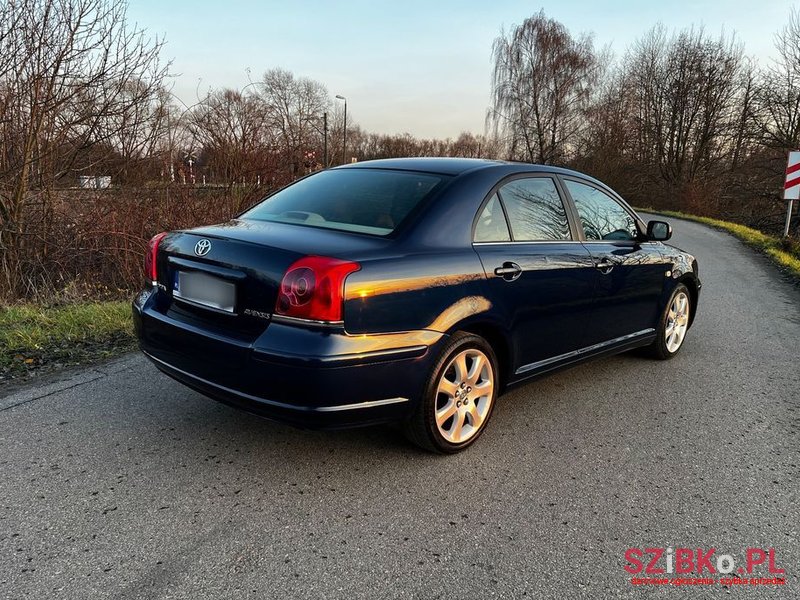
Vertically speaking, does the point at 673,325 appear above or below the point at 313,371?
below

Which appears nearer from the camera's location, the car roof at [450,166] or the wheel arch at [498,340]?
the wheel arch at [498,340]

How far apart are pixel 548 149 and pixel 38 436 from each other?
36.3 metres

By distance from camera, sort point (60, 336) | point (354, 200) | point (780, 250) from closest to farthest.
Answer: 1. point (354, 200)
2. point (60, 336)
3. point (780, 250)

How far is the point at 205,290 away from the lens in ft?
9.61

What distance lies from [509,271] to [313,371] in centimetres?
133

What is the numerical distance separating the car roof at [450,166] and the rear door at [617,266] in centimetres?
40

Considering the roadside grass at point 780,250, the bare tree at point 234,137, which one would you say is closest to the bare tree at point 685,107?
the roadside grass at point 780,250

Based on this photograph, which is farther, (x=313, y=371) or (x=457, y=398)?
(x=457, y=398)

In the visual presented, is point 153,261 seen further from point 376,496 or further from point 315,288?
point 376,496

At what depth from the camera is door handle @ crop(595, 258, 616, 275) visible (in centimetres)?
397

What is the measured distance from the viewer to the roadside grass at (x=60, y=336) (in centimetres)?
441
